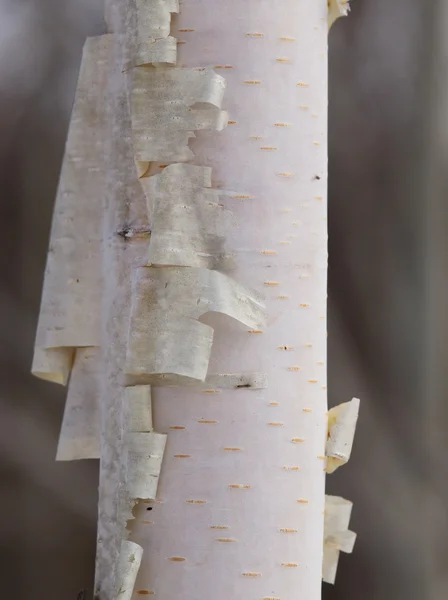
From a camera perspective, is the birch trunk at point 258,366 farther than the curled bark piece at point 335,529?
No

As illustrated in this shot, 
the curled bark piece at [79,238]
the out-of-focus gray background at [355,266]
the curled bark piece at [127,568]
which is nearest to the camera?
the curled bark piece at [127,568]

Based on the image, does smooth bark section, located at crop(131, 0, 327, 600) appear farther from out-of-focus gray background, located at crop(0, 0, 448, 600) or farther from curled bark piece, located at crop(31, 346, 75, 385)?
out-of-focus gray background, located at crop(0, 0, 448, 600)

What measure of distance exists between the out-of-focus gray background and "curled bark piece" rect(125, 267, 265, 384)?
0.98m

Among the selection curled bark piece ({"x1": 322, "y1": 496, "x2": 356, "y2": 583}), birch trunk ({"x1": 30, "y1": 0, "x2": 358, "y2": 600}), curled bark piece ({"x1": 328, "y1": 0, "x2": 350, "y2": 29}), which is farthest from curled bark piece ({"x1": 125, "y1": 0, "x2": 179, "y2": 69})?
curled bark piece ({"x1": 322, "y1": 496, "x2": 356, "y2": 583})

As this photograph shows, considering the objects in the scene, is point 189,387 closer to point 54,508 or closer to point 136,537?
point 136,537

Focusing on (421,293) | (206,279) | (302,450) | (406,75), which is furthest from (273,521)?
(406,75)

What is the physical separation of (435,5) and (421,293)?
0.54m

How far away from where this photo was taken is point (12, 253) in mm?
1461

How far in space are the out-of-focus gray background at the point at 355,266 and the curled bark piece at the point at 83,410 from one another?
862 millimetres

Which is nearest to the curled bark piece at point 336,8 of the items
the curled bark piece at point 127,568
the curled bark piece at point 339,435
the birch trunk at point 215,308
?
the birch trunk at point 215,308

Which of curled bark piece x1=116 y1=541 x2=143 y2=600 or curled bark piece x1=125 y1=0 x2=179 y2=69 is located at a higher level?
curled bark piece x1=125 y1=0 x2=179 y2=69

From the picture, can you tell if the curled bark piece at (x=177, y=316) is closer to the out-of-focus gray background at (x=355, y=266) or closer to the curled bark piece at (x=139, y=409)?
the curled bark piece at (x=139, y=409)

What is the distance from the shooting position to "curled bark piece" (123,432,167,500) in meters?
0.45

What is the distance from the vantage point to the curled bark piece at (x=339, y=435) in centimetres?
50
